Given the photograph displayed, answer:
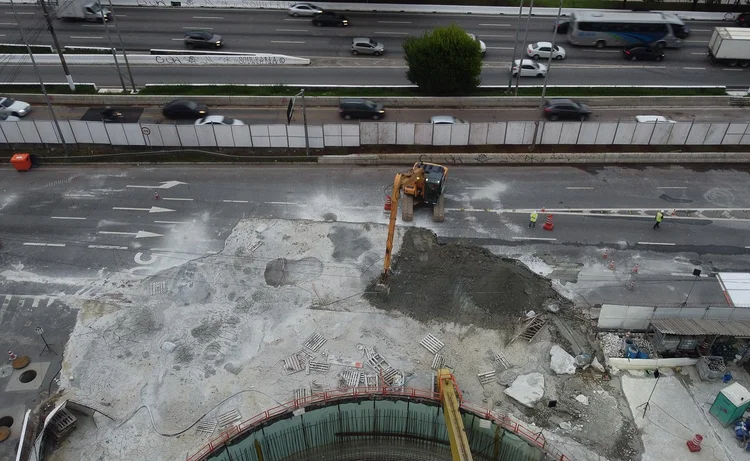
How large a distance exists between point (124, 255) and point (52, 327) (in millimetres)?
5501

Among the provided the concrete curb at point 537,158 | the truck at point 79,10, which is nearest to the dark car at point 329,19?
the truck at point 79,10

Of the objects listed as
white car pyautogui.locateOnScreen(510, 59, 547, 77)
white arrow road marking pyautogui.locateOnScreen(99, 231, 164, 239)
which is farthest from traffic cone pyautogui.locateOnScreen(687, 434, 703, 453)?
white car pyautogui.locateOnScreen(510, 59, 547, 77)

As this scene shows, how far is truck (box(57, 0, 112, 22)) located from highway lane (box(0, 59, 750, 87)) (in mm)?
9357

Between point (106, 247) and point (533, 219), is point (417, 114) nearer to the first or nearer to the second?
point (533, 219)

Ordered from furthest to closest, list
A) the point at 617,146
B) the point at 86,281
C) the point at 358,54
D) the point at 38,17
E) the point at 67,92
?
the point at 38,17, the point at 358,54, the point at 67,92, the point at 617,146, the point at 86,281

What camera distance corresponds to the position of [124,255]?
3244 cm

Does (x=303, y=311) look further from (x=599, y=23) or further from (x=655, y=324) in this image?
(x=599, y=23)

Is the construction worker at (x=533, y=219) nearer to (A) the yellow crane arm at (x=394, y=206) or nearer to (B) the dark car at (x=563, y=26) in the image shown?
(A) the yellow crane arm at (x=394, y=206)

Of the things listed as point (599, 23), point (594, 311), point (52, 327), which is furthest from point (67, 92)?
point (599, 23)

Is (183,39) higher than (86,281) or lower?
higher

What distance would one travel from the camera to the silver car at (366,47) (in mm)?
50938

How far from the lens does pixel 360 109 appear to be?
42.6 meters

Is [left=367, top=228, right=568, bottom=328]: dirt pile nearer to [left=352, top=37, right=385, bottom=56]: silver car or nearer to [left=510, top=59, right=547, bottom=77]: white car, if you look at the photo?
[left=510, top=59, right=547, bottom=77]: white car

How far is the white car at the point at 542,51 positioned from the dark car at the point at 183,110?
28.3 m
